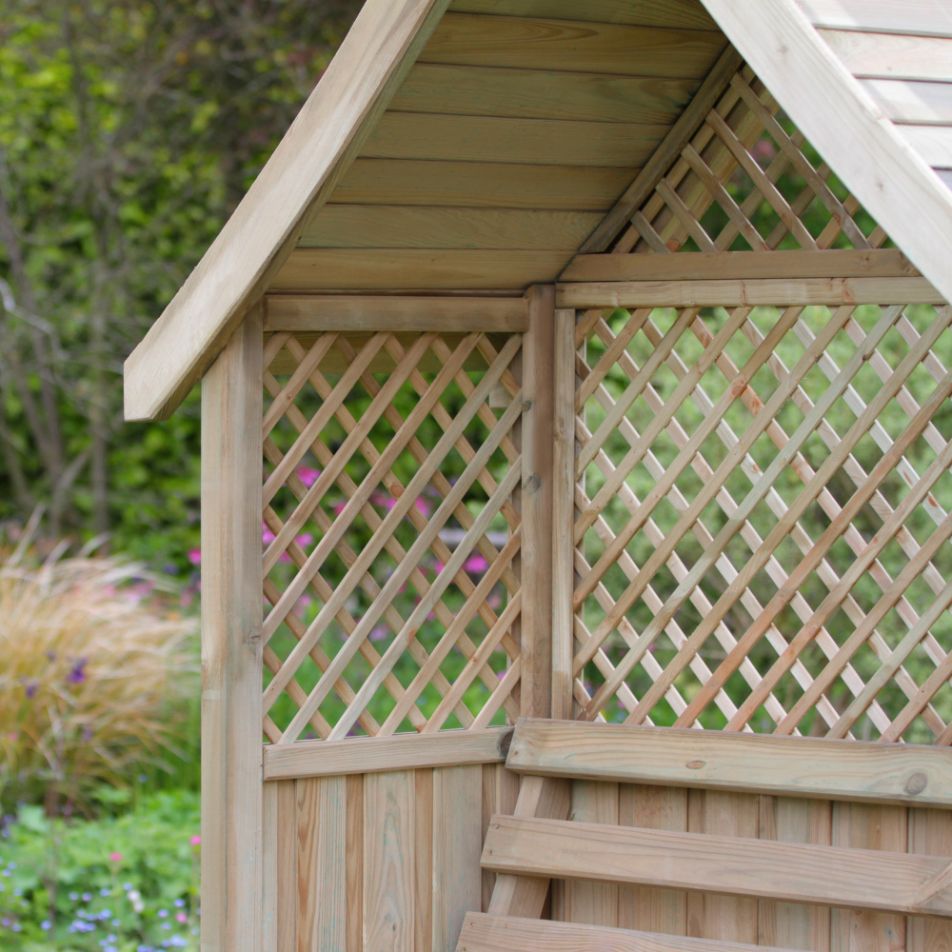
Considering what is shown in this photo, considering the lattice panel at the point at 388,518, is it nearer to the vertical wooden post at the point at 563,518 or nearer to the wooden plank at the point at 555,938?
the vertical wooden post at the point at 563,518

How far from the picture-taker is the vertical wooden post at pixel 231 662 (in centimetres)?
253

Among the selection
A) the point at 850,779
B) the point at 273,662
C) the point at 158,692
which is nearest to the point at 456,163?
the point at 273,662

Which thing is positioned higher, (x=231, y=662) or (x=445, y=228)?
(x=445, y=228)

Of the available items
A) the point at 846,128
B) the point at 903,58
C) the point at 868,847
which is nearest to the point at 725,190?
the point at 903,58

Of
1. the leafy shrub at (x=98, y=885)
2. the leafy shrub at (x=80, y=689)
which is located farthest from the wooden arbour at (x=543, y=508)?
the leafy shrub at (x=80, y=689)

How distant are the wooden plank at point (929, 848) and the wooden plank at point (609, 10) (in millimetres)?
1474

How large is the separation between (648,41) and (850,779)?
4.48 feet

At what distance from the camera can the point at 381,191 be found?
8.31 feet

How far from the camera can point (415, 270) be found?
2.71 metres

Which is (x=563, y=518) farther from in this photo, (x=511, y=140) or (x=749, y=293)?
(x=511, y=140)

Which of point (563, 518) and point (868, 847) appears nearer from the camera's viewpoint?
point (868, 847)

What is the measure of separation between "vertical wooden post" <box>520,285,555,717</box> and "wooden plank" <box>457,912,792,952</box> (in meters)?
0.43

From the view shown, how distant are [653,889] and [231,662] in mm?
950

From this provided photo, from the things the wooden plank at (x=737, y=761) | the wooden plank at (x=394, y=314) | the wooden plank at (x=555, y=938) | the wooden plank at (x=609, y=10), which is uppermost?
the wooden plank at (x=609, y=10)
